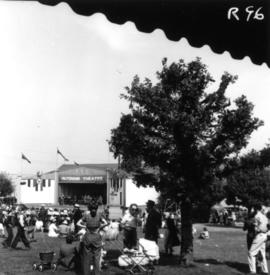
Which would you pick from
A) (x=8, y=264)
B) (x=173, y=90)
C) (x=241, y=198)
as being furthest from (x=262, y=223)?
(x=241, y=198)

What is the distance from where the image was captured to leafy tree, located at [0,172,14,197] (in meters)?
80.5

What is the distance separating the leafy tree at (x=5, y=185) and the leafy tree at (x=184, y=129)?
2732 inches

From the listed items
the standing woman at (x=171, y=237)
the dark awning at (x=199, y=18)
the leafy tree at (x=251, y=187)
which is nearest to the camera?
the dark awning at (x=199, y=18)

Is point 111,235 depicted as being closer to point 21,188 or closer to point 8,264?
point 8,264

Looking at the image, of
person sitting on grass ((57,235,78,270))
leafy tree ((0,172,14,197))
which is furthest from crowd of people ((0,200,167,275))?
leafy tree ((0,172,14,197))

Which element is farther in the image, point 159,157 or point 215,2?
point 159,157

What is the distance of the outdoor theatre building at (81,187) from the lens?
58.9 m

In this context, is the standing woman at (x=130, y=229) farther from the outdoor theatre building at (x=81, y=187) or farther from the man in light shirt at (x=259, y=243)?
the outdoor theatre building at (x=81, y=187)

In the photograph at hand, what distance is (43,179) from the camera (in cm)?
6806

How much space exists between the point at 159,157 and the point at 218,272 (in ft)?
10.6

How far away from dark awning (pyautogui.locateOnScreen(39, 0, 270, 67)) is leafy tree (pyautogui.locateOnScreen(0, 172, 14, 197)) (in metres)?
76.4

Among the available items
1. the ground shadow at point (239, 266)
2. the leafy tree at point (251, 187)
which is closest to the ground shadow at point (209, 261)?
the ground shadow at point (239, 266)

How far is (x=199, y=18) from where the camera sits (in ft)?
19.4

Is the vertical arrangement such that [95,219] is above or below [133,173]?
below
